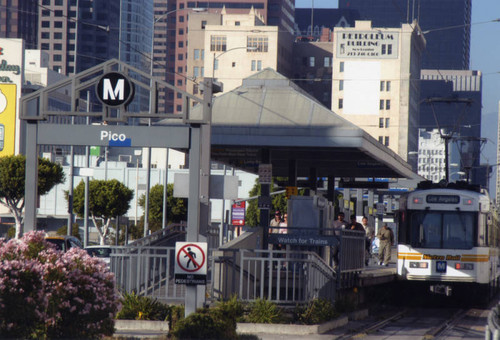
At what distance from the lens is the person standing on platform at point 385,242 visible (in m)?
32.6

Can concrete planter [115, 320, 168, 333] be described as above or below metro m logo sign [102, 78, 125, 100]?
below

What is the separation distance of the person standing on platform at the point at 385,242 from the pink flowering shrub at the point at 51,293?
2065 centimetres

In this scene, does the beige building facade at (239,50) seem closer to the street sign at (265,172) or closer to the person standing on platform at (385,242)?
the person standing on platform at (385,242)

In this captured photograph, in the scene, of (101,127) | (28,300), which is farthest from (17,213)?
(28,300)

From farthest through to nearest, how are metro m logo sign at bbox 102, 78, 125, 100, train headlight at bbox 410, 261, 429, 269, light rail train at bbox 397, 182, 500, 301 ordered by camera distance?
train headlight at bbox 410, 261, 429, 269 < light rail train at bbox 397, 182, 500, 301 < metro m logo sign at bbox 102, 78, 125, 100

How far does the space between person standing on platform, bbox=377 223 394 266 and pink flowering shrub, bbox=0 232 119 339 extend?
20.6 meters

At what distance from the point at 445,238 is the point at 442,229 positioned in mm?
290

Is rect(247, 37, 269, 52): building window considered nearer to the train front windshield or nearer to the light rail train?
the light rail train

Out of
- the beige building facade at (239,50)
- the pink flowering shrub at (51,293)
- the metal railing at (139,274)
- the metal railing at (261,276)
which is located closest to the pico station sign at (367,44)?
the beige building facade at (239,50)

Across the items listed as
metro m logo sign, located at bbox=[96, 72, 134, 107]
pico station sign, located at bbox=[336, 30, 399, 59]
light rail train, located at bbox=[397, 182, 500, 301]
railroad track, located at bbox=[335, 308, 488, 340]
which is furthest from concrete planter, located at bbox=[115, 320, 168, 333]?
pico station sign, located at bbox=[336, 30, 399, 59]

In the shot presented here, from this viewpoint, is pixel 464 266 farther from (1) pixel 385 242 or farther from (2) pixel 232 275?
(2) pixel 232 275

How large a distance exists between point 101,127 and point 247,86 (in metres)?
8.40

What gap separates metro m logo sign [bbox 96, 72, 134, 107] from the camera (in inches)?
645

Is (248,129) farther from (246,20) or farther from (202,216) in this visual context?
(246,20)
